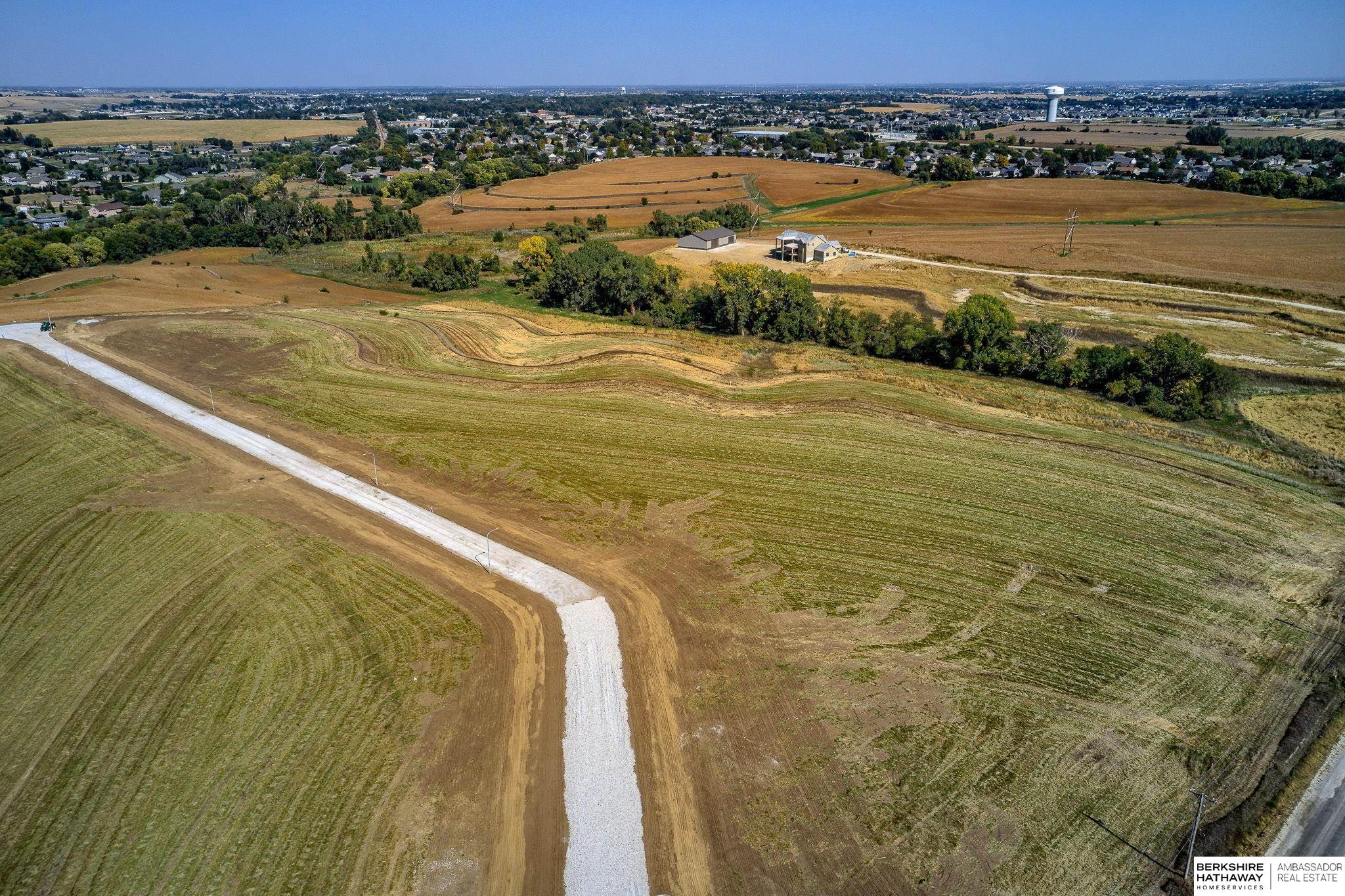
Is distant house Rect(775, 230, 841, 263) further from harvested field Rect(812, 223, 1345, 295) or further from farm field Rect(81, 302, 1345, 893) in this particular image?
farm field Rect(81, 302, 1345, 893)

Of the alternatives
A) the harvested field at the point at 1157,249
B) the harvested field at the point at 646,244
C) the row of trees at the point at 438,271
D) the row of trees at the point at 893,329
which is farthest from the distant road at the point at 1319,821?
the harvested field at the point at 646,244

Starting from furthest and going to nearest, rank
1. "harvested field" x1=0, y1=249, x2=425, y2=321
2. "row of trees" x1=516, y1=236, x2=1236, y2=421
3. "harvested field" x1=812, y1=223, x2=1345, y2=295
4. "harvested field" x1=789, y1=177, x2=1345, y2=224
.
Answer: "harvested field" x1=789, y1=177, x2=1345, y2=224 → "harvested field" x1=812, y1=223, x2=1345, y2=295 → "harvested field" x1=0, y1=249, x2=425, y2=321 → "row of trees" x1=516, y1=236, x2=1236, y2=421

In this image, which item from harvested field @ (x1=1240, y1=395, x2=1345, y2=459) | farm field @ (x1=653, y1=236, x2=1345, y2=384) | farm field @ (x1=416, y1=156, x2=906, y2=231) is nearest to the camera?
harvested field @ (x1=1240, y1=395, x2=1345, y2=459)

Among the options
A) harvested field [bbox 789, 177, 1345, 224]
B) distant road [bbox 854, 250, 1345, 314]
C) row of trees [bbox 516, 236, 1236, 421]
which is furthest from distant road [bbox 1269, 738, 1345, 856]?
harvested field [bbox 789, 177, 1345, 224]

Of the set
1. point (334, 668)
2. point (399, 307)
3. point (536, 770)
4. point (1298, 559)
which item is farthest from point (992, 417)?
point (399, 307)

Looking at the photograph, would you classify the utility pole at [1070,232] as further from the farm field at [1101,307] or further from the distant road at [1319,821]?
the distant road at [1319,821]

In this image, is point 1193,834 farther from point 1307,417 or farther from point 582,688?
point 1307,417

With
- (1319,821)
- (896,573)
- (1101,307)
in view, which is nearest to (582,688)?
(896,573)
